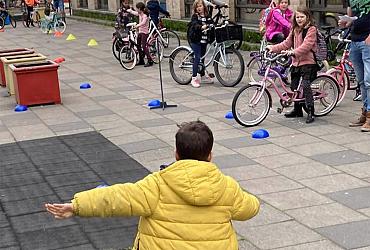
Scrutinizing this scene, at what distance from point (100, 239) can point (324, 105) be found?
16.8 feet

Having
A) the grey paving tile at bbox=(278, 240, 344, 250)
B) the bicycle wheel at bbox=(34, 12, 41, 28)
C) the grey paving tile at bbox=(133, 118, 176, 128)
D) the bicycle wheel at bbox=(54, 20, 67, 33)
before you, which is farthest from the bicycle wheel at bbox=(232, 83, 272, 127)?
the bicycle wheel at bbox=(34, 12, 41, 28)

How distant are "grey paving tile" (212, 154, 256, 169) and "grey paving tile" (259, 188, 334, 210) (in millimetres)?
1083

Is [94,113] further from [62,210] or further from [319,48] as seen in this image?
[62,210]

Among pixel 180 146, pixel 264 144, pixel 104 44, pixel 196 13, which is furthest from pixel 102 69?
pixel 180 146

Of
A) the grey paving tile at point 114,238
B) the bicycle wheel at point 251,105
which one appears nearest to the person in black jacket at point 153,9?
the bicycle wheel at point 251,105

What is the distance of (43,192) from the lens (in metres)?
6.55

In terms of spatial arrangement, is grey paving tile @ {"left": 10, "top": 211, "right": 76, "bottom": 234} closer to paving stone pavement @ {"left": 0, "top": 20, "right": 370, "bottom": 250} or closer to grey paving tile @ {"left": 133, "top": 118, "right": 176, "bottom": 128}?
paving stone pavement @ {"left": 0, "top": 20, "right": 370, "bottom": 250}

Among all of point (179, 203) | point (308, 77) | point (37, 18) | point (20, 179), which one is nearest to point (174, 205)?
point (179, 203)

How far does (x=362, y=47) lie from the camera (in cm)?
821

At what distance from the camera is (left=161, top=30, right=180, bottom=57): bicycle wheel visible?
17.8 metres

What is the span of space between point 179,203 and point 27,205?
140 inches

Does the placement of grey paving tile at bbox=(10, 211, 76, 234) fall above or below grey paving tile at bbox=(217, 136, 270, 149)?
above

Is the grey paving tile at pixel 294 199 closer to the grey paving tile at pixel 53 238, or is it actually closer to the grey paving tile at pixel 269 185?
the grey paving tile at pixel 269 185

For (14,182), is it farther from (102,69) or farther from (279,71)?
(102,69)
